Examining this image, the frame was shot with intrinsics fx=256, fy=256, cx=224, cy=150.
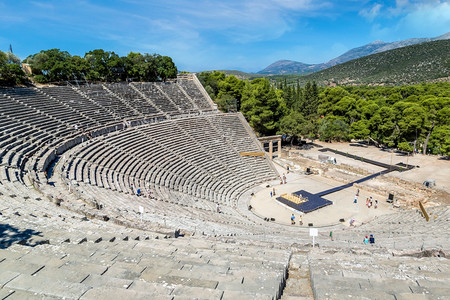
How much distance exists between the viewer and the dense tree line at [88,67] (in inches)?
1169

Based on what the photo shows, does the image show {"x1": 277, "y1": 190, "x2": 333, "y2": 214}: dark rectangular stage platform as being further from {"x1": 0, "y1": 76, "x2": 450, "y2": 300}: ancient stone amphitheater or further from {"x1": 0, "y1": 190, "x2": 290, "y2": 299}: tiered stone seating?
{"x1": 0, "y1": 190, "x2": 290, "y2": 299}: tiered stone seating

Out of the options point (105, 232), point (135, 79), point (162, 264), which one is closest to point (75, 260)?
point (162, 264)

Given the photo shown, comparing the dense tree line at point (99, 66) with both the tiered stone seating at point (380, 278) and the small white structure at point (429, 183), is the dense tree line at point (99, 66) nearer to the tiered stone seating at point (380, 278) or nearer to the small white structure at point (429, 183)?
the tiered stone seating at point (380, 278)

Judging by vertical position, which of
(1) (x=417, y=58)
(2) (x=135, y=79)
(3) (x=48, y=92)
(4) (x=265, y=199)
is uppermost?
(1) (x=417, y=58)

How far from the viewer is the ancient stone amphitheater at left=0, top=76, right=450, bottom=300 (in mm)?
4637

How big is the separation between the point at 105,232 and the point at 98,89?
3050cm

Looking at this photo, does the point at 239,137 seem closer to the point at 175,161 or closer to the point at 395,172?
the point at 175,161

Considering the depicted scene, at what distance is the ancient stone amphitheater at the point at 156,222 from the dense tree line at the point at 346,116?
7.30 metres

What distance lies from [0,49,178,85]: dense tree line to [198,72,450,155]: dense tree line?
1009 centimetres

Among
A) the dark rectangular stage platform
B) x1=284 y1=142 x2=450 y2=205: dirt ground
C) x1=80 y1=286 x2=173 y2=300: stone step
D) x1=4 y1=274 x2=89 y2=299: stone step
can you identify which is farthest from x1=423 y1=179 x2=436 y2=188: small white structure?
x1=4 y1=274 x2=89 y2=299: stone step

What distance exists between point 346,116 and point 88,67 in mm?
43496

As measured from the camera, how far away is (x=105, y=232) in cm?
818

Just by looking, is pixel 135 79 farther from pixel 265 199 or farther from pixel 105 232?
pixel 105 232

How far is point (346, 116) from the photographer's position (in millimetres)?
46750
